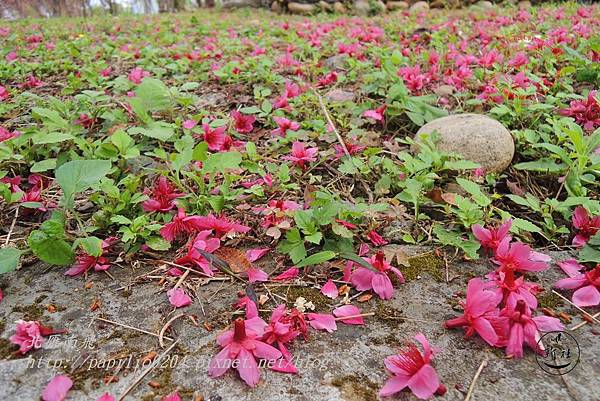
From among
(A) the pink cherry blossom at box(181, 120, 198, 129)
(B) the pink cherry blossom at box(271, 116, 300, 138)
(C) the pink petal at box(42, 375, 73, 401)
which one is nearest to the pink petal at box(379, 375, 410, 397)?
(C) the pink petal at box(42, 375, 73, 401)

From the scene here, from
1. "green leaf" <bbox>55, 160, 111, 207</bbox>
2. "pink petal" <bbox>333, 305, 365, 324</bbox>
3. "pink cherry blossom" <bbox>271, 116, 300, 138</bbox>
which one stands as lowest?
"pink petal" <bbox>333, 305, 365, 324</bbox>

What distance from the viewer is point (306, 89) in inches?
126

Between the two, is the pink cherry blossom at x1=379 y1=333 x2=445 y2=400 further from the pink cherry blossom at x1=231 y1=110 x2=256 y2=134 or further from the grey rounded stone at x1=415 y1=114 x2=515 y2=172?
the pink cherry blossom at x1=231 y1=110 x2=256 y2=134

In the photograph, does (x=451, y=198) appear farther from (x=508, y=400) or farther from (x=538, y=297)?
→ (x=508, y=400)

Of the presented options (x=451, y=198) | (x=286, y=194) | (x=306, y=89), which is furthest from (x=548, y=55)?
(x=286, y=194)

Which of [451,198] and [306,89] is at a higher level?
[306,89]

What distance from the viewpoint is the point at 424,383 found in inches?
43.8

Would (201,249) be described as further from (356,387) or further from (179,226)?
(356,387)

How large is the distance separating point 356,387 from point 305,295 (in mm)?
398

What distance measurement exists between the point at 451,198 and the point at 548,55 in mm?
2302

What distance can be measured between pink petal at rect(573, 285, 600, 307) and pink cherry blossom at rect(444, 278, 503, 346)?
0.31 meters

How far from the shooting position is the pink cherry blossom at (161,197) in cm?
183

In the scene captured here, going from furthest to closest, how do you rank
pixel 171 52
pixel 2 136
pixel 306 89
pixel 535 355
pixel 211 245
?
pixel 171 52, pixel 306 89, pixel 2 136, pixel 211 245, pixel 535 355

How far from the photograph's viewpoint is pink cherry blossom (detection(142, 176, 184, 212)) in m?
1.83
